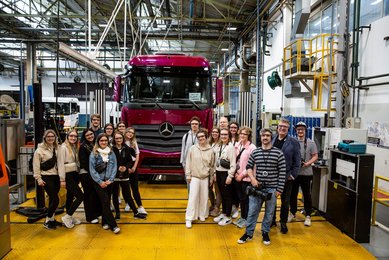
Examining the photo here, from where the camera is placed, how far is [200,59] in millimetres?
7742

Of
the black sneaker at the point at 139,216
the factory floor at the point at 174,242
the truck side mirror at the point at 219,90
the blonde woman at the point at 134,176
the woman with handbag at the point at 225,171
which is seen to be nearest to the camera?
the factory floor at the point at 174,242

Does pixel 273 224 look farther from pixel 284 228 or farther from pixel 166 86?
pixel 166 86

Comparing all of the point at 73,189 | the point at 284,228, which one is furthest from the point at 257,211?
the point at 73,189

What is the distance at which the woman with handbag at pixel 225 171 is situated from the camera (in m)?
5.29

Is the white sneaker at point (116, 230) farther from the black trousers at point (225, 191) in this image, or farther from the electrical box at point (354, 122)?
the electrical box at point (354, 122)

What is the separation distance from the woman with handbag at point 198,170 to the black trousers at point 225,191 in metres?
0.21

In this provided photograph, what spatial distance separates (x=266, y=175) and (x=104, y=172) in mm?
2685

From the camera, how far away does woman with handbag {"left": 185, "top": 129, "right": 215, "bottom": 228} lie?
17.7 ft

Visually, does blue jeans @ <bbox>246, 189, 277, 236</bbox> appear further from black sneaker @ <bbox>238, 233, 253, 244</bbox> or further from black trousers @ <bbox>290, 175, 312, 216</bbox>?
black trousers @ <bbox>290, 175, 312, 216</bbox>

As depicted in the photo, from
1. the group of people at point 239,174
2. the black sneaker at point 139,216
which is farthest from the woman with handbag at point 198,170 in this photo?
the black sneaker at point 139,216

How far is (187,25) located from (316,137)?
10.5 meters

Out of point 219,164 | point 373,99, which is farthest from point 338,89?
point 219,164

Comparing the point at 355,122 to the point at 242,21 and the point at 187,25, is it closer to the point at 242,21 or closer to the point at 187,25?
the point at 242,21

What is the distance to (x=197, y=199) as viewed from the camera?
554cm
